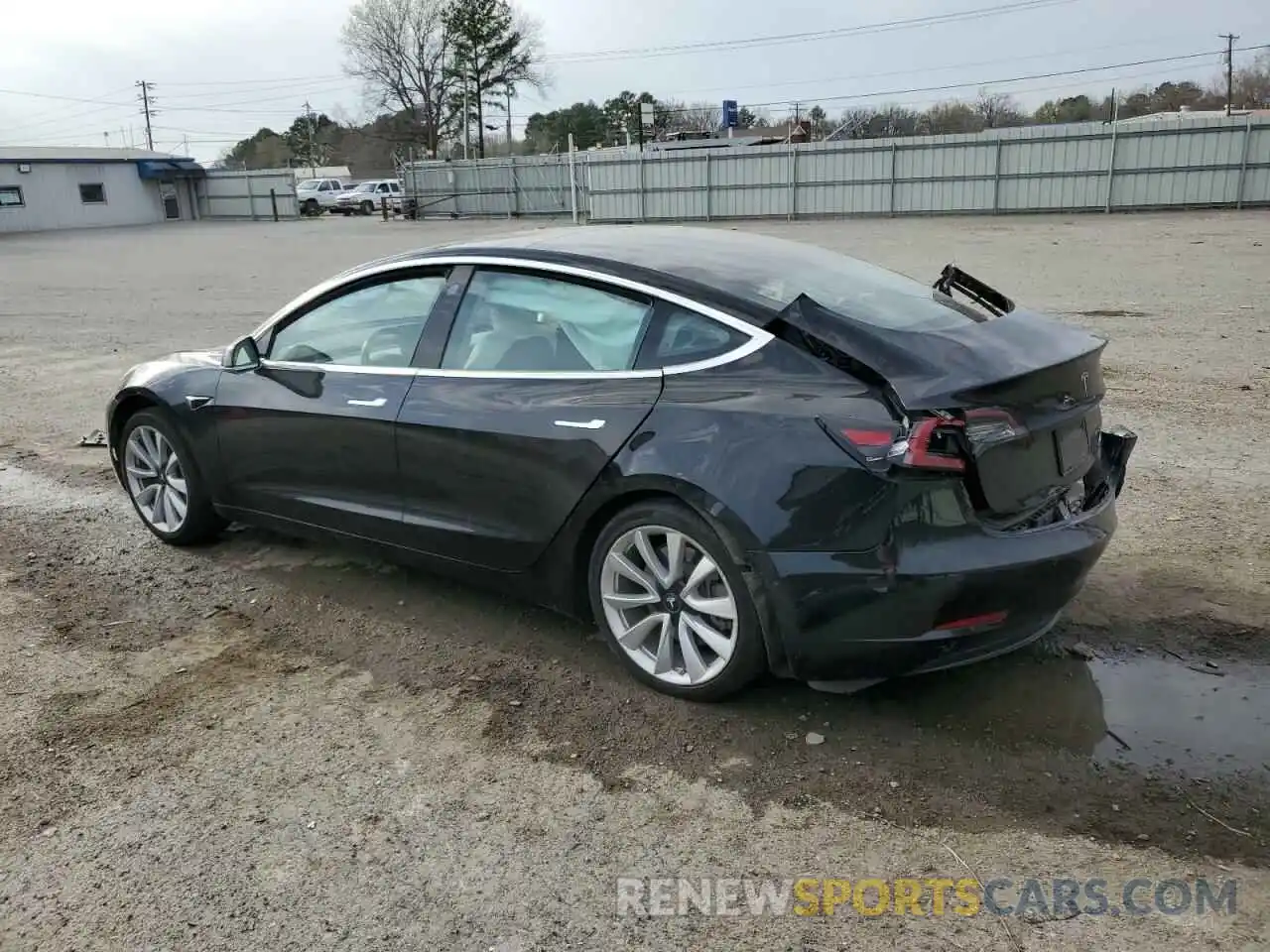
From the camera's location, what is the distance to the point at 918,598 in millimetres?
3123

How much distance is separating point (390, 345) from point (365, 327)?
236 millimetres

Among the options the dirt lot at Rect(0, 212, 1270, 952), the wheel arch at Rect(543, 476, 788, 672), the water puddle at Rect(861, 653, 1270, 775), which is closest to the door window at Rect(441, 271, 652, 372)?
the wheel arch at Rect(543, 476, 788, 672)

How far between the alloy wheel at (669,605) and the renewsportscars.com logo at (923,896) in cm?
88

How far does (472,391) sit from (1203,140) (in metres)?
31.3

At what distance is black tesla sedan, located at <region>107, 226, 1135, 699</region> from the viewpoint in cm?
316

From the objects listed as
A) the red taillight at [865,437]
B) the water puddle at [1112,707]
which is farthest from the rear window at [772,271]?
the water puddle at [1112,707]

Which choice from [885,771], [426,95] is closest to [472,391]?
[885,771]

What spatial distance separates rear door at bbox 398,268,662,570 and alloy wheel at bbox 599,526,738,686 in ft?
0.95

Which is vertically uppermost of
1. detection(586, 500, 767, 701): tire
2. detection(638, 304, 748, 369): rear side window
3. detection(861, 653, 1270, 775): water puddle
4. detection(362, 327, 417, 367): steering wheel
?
detection(638, 304, 748, 369): rear side window

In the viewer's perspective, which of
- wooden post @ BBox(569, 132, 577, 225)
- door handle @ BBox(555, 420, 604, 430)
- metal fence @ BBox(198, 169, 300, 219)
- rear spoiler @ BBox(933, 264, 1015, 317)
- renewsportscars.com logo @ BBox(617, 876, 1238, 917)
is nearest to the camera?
Answer: renewsportscars.com logo @ BBox(617, 876, 1238, 917)

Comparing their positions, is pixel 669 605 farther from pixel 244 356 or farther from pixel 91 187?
pixel 91 187

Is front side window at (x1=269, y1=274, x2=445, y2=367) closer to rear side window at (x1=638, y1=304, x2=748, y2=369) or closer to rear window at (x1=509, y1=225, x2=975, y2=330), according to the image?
rear window at (x1=509, y1=225, x2=975, y2=330)

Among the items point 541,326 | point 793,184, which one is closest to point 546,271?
point 541,326

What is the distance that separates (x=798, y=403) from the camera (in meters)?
3.27
